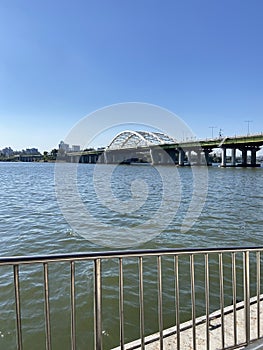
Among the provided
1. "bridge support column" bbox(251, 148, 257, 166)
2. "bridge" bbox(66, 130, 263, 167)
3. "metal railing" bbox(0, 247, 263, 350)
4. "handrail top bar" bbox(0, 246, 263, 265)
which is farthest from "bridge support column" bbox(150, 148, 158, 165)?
"handrail top bar" bbox(0, 246, 263, 265)

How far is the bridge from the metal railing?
167 feet

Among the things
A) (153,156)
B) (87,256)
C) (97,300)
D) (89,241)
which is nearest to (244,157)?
(153,156)

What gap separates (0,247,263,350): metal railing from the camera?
7.04 ft

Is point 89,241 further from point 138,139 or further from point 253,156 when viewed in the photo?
point 138,139

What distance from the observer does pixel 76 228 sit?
9.55m

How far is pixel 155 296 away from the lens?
5.02 m

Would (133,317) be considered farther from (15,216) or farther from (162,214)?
(15,216)

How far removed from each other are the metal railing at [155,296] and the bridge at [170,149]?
5084 centimetres

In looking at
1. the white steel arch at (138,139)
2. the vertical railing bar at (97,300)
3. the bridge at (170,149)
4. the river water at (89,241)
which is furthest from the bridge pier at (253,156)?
the vertical railing bar at (97,300)

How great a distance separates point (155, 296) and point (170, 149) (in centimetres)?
6944

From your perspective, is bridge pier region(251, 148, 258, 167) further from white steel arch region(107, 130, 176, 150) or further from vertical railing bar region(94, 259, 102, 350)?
vertical railing bar region(94, 259, 102, 350)

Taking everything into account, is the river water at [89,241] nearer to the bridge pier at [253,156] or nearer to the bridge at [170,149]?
the bridge at [170,149]

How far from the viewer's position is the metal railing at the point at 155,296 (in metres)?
2.15

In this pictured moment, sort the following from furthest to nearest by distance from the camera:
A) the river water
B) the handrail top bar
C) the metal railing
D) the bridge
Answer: the bridge
the river water
the metal railing
the handrail top bar
